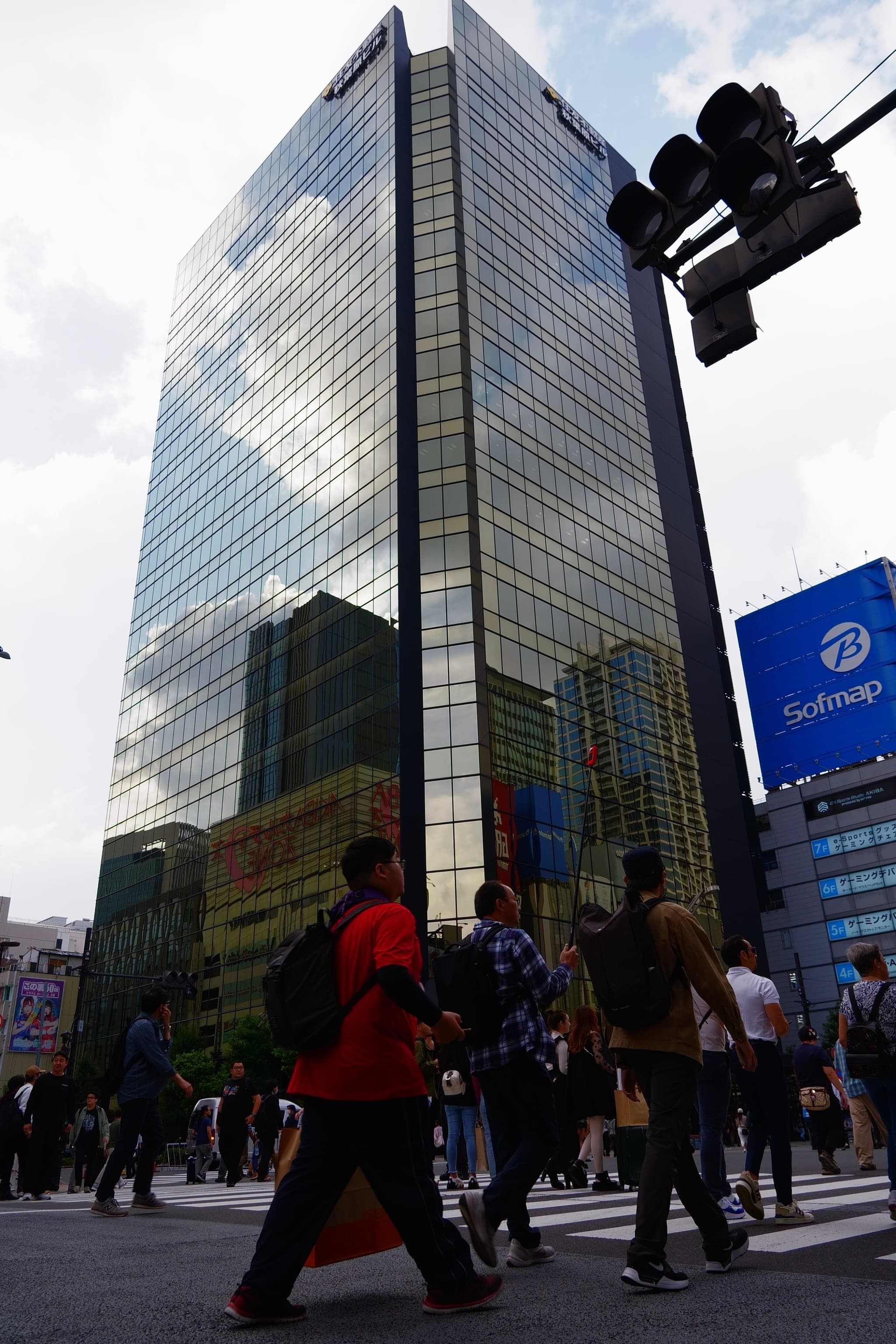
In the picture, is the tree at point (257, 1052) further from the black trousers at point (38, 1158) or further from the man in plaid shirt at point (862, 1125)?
the man in plaid shirt at point (862, 1125)

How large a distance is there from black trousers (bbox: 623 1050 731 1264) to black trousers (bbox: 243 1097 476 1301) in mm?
838

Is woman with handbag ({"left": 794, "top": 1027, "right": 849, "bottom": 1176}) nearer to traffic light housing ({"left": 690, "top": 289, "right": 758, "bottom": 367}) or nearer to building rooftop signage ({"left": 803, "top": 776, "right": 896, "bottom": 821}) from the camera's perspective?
traffic light housing ({"left": 690, "top": 289, "right": 758, "bottom": 367})

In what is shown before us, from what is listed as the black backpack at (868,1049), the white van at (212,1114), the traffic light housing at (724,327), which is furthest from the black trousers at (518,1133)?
the white van at (212,1114)

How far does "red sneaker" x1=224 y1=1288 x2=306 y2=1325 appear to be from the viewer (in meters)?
3.01

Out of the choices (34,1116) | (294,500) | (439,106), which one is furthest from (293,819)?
(439,106)

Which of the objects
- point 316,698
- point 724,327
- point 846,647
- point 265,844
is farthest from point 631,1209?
point 846,647

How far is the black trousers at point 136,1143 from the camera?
7652 mm

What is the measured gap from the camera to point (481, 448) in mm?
41469

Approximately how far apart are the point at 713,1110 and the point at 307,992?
127 inches

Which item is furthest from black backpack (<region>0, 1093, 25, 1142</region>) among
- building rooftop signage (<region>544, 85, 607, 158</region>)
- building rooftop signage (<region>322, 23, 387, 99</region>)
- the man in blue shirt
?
building rooftop signage (<region>544, 85, 607, 158</region>)

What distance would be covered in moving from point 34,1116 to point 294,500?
4008 cm

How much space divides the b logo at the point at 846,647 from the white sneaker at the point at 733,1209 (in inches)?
2580

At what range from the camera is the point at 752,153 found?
13.4ft

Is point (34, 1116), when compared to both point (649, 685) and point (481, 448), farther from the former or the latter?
point (649, 685)
